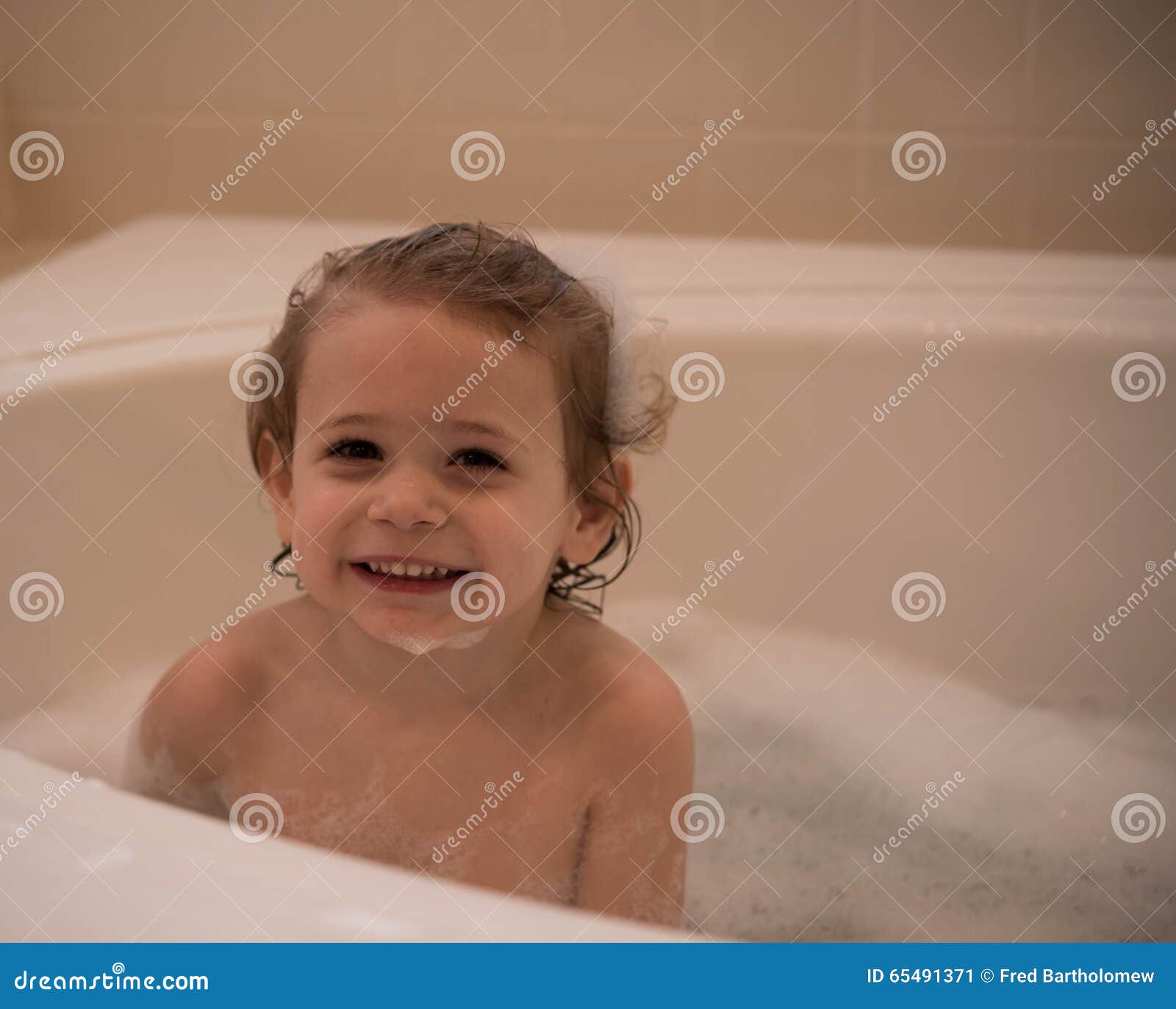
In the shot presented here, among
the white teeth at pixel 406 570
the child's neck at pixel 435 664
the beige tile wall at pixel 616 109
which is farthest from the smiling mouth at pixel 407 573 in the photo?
the beige tile wall at pixel 616 109

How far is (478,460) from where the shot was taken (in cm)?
71

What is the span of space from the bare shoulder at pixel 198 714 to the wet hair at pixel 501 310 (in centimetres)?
15

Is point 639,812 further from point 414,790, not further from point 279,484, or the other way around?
point 279,484

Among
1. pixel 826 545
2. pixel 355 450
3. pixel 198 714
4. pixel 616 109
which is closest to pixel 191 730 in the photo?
pixel 198 714

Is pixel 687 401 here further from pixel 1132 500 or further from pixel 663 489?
pixel 1132 500

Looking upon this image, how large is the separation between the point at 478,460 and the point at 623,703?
0.79 ft

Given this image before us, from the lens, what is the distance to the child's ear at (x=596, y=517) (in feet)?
2.70

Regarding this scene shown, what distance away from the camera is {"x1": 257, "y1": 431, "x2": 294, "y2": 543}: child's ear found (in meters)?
0.82

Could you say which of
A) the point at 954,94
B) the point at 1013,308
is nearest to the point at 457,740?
the point at 1013,308

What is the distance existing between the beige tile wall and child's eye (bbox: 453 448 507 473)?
93 cm

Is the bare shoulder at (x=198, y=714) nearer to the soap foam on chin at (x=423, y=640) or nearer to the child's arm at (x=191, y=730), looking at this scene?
the child's arm at (x=191, y=730)

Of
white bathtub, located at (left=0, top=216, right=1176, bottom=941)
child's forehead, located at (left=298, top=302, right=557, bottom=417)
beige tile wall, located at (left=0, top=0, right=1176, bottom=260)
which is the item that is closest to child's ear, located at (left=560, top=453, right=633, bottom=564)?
child's forehead, located at (left=298, top=302, right=557, bottom=417)

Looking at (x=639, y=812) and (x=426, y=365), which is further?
(x=639, y=812)

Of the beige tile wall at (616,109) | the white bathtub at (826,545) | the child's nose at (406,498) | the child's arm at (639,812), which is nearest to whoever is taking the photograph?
the child's nose at (406,498)
